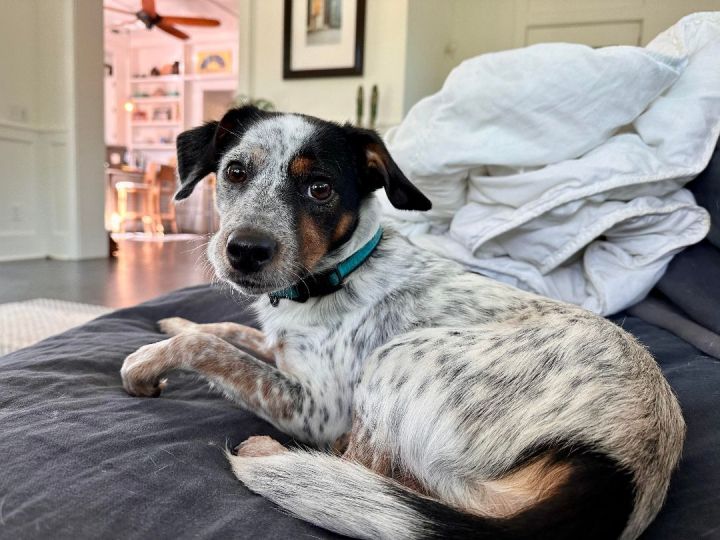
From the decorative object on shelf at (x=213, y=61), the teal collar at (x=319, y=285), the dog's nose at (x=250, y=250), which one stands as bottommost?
the teal collar at (x=319, y=285)

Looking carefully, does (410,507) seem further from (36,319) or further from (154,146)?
(154,146)

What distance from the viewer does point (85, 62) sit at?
5.51 m

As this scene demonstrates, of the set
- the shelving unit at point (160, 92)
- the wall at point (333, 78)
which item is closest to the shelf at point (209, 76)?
the shelving unit at point (160, 92)

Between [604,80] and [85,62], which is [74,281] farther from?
[604,80]

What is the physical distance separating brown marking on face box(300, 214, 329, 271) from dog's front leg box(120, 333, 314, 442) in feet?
0.87

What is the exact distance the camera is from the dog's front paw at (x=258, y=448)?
100cm

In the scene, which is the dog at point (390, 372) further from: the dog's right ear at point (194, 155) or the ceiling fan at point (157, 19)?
the ceiling fan at point (157, 19)

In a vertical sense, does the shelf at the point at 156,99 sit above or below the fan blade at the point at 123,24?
below

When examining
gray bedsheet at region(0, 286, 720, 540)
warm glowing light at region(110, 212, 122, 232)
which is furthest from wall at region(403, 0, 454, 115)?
warm glowing light at region(110, 212, 122, 232)

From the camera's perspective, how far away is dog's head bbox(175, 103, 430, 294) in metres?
1.18

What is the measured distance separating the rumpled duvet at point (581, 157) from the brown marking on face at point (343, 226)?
66cm

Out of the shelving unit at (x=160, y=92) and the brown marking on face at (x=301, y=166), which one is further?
the shelving unit at (x=160, y=92)

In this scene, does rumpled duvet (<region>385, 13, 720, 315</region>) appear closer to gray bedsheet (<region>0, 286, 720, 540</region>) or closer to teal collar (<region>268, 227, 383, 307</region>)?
gray bedsheet (<region>0, 286, 720, 540</region>)

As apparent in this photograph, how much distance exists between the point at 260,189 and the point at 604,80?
3.69 ft
